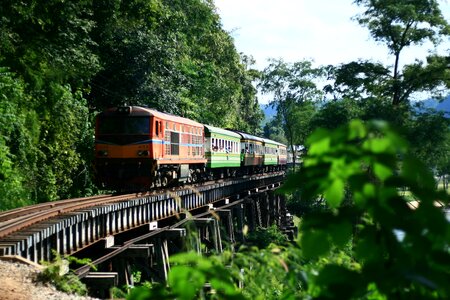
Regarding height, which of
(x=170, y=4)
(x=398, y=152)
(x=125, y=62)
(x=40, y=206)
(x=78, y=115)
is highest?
(x=170, y=4)

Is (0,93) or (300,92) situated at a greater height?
(300,92)

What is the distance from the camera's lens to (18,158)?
2198 cm

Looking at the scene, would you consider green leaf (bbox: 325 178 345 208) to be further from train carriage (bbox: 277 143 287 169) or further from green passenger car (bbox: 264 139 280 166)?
train carriage (bbox: 277 143 287 169)

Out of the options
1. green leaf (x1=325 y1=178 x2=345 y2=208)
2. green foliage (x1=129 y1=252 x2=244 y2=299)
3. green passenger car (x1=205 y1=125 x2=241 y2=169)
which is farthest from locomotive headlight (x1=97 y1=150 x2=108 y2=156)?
green leaf (x1=325 y1=178 x2=345 y2=208)

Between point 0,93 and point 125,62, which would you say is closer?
point 0,93

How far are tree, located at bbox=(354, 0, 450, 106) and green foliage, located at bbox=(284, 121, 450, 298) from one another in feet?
95.5

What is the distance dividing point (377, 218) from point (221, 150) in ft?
101

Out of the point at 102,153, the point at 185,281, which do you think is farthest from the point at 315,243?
the point at 102,153

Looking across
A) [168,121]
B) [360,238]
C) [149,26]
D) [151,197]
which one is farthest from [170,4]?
[360,238]

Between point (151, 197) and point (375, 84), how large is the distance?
1687 cm

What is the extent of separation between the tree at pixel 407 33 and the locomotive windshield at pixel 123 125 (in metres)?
14.1

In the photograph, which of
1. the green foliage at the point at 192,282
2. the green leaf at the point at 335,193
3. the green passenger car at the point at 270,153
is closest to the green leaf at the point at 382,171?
the green leaf at the point at 335,193

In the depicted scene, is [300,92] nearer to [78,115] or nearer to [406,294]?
[78,115]

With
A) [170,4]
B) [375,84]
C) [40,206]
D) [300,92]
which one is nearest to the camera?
[40,206]
